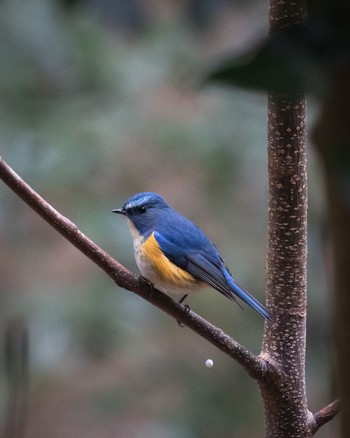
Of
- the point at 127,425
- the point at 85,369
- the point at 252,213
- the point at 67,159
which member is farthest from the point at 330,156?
the point at 127,425

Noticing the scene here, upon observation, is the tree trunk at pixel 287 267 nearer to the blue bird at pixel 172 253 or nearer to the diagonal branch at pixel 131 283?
the diagonal branch at pixel 131 283

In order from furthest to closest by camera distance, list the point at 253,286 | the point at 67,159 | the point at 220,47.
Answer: the point at 220,47 → the point at 253,286 → the point at 67,159

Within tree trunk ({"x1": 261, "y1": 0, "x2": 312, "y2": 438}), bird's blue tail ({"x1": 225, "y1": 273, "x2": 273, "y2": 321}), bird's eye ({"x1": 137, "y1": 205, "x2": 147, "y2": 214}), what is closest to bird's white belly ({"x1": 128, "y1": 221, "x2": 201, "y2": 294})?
bird's blue tail ({"x1": 225, "y1": 273, "x2": 273, "y2": 321})

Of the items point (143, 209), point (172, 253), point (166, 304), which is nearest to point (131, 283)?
point (166, 304)

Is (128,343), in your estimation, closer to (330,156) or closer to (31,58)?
(31,58)

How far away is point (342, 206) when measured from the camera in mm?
625

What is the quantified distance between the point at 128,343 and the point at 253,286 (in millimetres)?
796

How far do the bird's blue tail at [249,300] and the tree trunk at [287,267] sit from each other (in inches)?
0.9

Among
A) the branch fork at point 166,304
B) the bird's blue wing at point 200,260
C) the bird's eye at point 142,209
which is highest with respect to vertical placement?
the bird's eye at point 142,209

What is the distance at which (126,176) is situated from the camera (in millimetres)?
3826

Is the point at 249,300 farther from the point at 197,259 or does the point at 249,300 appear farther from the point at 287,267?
the point at 287,267

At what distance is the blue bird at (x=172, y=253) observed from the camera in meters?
2.57

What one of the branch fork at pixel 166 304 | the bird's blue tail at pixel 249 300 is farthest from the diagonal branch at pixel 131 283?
the bird's blue tail at pixel 249 300

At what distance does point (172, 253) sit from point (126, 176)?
1.20m
